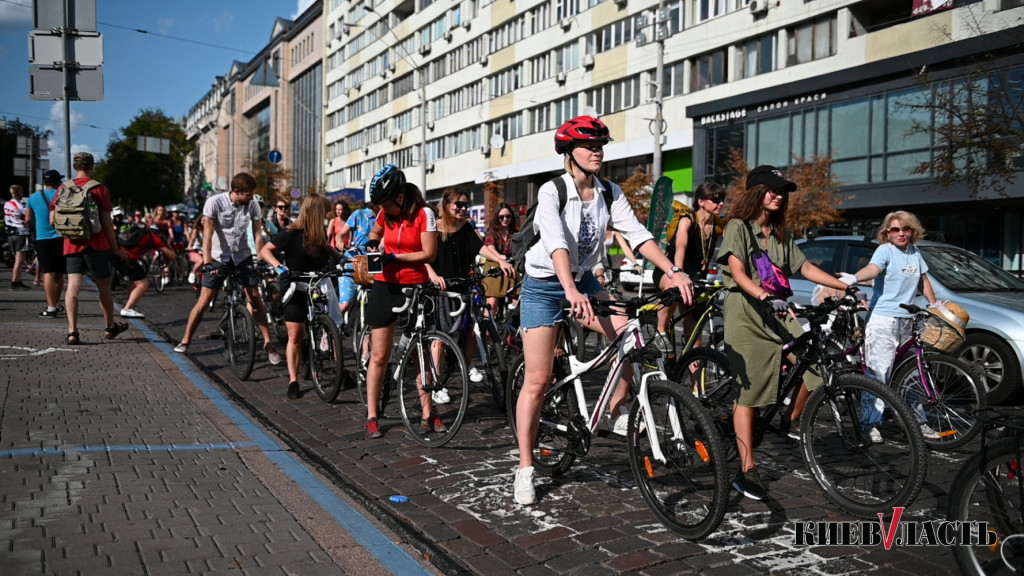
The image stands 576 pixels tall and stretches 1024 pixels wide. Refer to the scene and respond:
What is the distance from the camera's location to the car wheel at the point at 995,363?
7723 millimetres

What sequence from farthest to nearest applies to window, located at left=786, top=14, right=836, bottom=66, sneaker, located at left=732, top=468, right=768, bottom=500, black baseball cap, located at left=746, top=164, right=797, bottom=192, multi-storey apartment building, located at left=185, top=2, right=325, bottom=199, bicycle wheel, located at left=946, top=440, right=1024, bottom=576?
1. multi-storey apartment building, located at left=185, top=2, right=325, bottom=199
2. window, located at left=786, top=14, right=836, bottom=66
3. black baseball cap, located at left=746, top=164, right=797, bottom=192
4. sneaker, located at left=732, top=468, right=768, bottom=500
5. bicycle wheel, located at left=946, top=440, right=1024, bottom=576

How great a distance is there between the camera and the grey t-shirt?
32.9ft

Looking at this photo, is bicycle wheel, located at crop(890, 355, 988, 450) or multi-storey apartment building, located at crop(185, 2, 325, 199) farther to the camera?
multi-storey apartment building, located at crop(185, 2, 325, 199)

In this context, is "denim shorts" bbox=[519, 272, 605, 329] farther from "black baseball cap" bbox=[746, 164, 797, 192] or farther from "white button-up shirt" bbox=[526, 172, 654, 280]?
"black baseball cap" bbox=[746, 164, 797, 192]

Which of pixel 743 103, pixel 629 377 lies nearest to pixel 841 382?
pixel 629 377

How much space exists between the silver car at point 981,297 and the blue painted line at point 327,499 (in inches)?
219

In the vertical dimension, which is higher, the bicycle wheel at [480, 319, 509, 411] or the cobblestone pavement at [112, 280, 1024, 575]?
the bicycle wheel at [480, 319, 509, 411]

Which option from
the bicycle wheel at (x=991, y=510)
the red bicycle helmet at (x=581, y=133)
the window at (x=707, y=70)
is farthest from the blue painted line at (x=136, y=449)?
the window at (x=707, y=70)

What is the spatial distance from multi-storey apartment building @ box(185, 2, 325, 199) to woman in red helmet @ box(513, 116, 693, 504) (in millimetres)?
67823

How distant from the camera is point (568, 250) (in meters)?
4.71

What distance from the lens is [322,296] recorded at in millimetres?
8609

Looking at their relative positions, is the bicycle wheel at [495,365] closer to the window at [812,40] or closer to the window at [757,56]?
the window at [812,40]

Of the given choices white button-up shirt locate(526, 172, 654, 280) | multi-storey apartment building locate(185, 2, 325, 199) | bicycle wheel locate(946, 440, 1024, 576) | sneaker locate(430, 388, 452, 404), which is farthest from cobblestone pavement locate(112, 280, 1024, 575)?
multi-storey apartment building locate(185, 2, 325, 199)

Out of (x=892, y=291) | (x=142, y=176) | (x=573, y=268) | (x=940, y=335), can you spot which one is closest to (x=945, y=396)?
(x=940, y=335)
